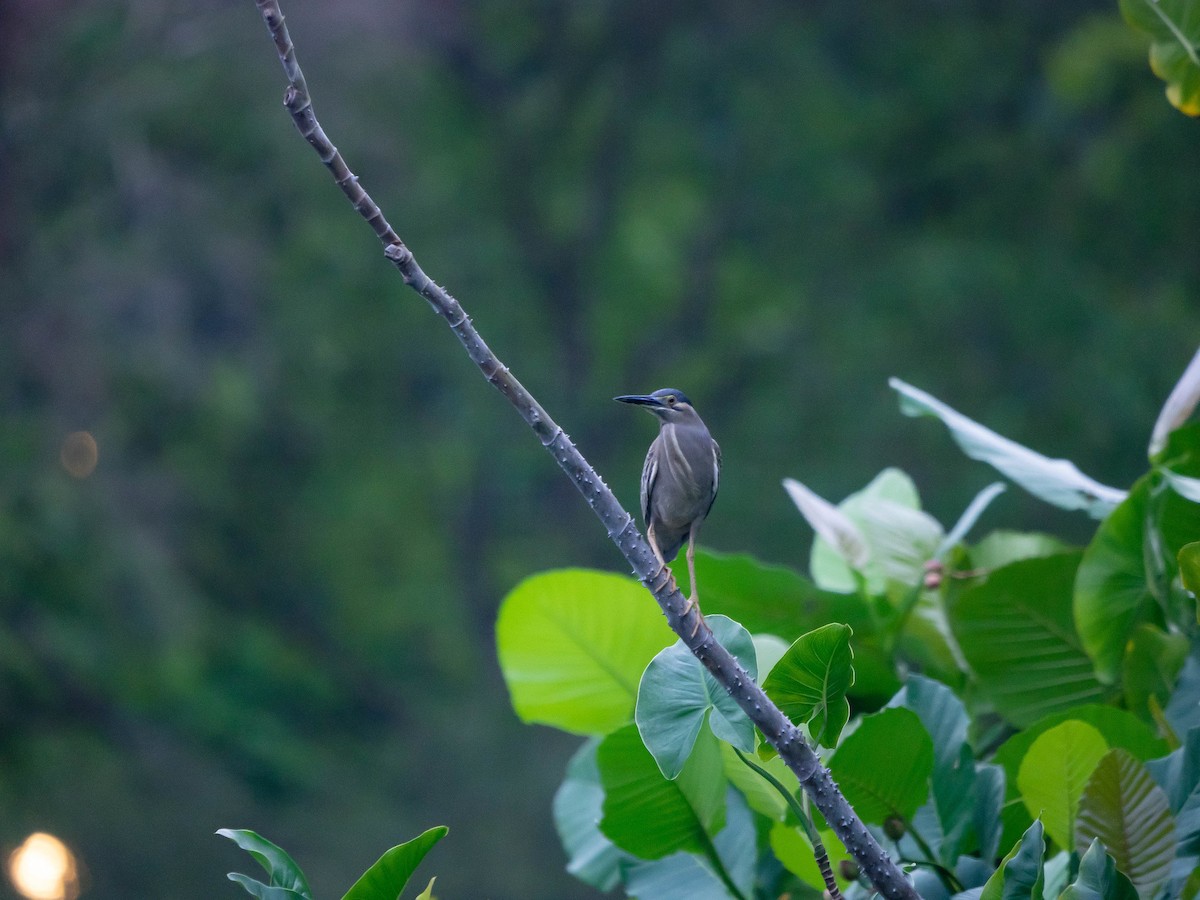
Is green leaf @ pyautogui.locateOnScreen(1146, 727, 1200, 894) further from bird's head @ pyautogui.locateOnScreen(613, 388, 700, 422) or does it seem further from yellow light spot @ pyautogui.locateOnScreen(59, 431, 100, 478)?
yellow light spot @ pyautogui.locateOnScreen(59, 431, 100, 478)

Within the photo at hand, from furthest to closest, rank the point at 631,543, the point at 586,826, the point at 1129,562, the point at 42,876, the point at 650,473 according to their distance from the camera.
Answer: the point at 42,876, the point at 586,826, the point at 1129,562, the point at 650,473, the point at 631,543

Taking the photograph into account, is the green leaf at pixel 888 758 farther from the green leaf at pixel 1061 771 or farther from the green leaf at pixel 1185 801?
the green leaf at pixel 1185 801

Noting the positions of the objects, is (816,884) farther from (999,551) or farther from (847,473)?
(847,473)

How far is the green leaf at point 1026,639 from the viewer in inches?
45.9

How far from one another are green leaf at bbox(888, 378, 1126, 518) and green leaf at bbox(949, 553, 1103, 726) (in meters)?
0.09

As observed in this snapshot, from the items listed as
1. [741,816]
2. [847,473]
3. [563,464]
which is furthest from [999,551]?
[847,473]

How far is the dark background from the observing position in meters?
3.95

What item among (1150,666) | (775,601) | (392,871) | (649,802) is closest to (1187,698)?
(1150,666)

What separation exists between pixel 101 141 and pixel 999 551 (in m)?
3.66

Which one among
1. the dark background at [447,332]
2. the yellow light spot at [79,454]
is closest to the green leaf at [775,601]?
the dark background at [447,332]

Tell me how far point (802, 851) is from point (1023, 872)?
24 cm

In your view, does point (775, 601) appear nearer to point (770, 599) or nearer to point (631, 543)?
point (770, 599)

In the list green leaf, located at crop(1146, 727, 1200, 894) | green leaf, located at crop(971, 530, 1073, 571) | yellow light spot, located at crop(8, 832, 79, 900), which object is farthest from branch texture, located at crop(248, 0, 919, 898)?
yellow light spot, located at crop(8, 832, 79, 900)

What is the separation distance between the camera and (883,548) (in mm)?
1269
